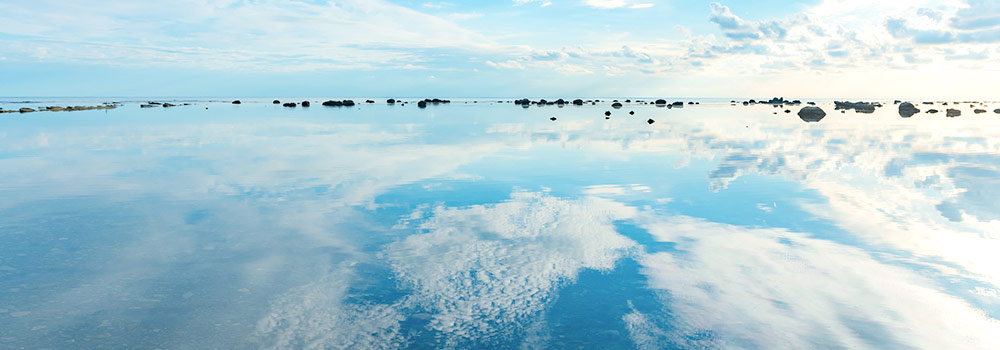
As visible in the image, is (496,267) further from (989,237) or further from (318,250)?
(989,237)

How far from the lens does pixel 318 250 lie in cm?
1096

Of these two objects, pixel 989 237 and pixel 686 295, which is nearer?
pixel 686 295

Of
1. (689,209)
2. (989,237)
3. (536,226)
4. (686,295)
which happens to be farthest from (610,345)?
(989,237)

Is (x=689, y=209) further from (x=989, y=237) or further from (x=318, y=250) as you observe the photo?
(x=318, y=250)

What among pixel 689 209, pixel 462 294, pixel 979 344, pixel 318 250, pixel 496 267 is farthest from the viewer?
pixel 689 209

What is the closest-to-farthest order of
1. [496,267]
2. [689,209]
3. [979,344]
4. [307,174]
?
[979,344]
[496,267]
[689,209]
[307,174]

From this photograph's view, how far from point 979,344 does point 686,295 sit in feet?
11.3

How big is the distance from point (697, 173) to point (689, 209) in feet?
24.3

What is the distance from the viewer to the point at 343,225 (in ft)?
42.6

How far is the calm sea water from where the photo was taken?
7.28m

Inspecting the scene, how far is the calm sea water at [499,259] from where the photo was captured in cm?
728

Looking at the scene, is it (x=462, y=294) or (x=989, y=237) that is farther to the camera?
(x=989, y=237)

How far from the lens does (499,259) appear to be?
33.7 feet

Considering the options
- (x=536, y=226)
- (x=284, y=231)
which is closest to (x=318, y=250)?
(x=284, y=231)
